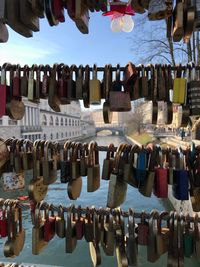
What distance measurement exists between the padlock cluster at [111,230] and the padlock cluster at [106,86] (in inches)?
20.5

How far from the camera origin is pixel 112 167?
5.21 ft

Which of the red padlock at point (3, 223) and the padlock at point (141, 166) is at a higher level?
the padlock at point (141, 166)

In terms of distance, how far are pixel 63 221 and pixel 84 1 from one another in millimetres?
1156

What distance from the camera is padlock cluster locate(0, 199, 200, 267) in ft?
5.17

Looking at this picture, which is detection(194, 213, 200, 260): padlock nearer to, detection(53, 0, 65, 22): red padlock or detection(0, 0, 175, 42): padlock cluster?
detection(0, 0, 175, 42): padlock cluster

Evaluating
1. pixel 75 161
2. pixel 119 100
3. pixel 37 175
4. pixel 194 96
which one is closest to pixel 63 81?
pixel 119 100

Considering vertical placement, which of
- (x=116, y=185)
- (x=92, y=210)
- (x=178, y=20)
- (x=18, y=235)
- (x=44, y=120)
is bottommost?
(x=18, y=235)

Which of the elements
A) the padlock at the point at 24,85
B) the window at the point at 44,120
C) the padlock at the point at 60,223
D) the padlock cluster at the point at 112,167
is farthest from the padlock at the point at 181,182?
the window at the point at 44,120

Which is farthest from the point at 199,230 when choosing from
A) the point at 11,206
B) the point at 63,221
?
the point at 11,206

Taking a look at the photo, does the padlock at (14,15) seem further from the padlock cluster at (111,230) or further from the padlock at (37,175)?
the padlock cluster at (111,230)

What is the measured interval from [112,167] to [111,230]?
1.17ft

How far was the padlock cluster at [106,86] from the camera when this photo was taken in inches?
58.5

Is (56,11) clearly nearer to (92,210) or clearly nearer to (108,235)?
(92,210)

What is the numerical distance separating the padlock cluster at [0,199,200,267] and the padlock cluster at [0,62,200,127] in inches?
20.5
